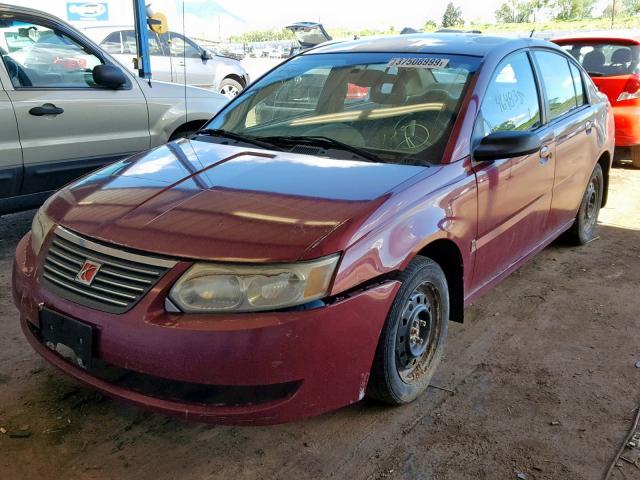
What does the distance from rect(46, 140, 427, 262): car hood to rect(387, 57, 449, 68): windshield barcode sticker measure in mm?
821

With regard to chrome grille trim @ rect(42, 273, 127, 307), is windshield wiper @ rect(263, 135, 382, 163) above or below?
above

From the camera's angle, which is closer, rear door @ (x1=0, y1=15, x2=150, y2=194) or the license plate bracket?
the license plate bracket

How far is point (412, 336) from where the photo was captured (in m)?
2.66

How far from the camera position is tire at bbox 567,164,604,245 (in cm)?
471

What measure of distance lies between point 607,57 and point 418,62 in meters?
5.41

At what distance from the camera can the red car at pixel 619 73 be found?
23.6ft

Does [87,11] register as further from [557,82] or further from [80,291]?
[80,291]

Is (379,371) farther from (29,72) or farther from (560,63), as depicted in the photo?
(29,72)

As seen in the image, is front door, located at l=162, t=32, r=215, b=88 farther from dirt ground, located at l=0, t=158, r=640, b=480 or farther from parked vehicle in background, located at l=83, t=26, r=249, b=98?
dirt ground, located at l=0, t=158, r=640, b=480

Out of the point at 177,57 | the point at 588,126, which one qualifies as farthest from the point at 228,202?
the point at 177,57

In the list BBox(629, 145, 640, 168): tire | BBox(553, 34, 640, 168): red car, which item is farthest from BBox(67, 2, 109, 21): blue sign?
BBox(629, 145, 640, 168): tire

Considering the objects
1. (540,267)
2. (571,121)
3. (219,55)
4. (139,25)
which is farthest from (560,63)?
(219,55)

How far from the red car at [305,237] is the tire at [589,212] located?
1.14m

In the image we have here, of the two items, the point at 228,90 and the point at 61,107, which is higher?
the point at 61,107
